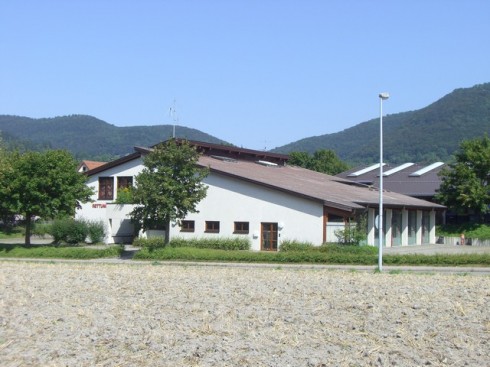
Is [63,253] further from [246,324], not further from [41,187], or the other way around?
[246,324]

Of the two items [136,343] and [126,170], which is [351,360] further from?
[126,170]

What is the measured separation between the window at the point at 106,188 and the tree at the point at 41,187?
6409 millimetres

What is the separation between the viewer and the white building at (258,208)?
4209 cm

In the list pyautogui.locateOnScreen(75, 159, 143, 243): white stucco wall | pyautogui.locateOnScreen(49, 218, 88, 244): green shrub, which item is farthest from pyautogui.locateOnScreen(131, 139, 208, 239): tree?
pyautogui.locateOnScreen(75, 159, 143, 243): white stucco wall

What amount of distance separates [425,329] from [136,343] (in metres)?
5.24

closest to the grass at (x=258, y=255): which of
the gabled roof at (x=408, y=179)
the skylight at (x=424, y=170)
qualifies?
the gabled roof at (x=408, y=179)

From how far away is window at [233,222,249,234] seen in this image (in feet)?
145

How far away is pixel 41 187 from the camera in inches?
1693

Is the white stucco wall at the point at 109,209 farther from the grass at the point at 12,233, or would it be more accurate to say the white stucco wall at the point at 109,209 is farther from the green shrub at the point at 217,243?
the grass at the point at 12,233

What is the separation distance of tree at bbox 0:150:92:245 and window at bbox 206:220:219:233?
7.82 meters

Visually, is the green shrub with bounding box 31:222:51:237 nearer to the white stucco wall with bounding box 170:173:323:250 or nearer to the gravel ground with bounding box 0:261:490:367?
the white stucco wall with bounding box 170:173:323:250

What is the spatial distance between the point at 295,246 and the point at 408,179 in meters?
40.3

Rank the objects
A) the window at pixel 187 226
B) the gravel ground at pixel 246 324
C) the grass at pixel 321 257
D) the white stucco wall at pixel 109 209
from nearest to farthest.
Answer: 1. the gravel ground at pixel 246 324
2. the grass at pixel 321 257
3. the window at pixel 187 226
4. the white stucco wall at pixel 109 209

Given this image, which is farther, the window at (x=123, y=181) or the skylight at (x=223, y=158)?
the skylight at (x=223, y=158)
